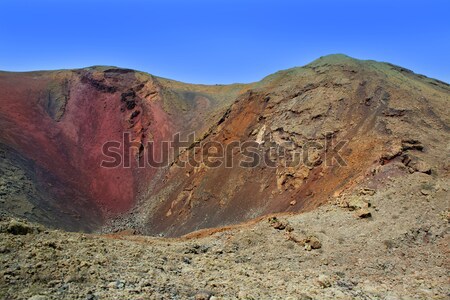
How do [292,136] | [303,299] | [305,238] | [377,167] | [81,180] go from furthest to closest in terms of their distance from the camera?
[81,180], [292,136], [377,167], [305,238], [303,299]

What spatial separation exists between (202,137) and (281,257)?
60.8 ft

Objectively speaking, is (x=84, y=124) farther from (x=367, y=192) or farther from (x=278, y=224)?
(x=367, y=192)

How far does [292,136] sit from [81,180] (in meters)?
17.3

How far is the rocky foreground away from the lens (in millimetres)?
9211

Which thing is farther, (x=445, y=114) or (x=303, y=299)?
(x=445, y=114)

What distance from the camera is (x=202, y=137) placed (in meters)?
31.9

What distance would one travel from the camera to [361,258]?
14031 millimetres

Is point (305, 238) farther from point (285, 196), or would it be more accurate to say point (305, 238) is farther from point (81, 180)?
point (81, 180)

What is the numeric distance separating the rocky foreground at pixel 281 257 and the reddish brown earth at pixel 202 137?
2475 millimetres

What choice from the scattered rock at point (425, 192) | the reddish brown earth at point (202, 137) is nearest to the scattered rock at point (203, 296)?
the scattered rock at point (425, 192)

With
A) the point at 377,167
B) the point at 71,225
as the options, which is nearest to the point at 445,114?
the point at 377,167

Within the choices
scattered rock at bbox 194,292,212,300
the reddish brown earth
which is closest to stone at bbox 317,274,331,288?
scattered rock at bbox 194,292,212,300

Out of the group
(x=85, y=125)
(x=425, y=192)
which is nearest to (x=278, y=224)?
(x=425, y=192)

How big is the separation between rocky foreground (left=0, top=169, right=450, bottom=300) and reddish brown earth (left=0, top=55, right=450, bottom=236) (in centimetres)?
247
